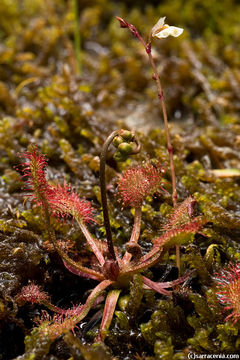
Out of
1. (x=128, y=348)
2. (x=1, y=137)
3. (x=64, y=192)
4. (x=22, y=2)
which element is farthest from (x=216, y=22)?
(x=128, y=348)

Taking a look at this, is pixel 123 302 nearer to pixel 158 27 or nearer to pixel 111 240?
pixel 111 240

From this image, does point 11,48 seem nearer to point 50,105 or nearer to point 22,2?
point 22,2

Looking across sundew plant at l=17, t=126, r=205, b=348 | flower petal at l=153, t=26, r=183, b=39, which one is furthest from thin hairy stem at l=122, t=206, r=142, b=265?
flower petal at l=153, t=26, r=183, b=39

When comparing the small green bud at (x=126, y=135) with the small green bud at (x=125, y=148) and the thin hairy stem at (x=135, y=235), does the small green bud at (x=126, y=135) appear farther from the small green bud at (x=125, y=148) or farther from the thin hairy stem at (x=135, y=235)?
the thin hairy stem at (x=135, y=235)

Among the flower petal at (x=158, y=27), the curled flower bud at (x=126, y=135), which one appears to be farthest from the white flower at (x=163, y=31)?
the curled flower bud at (x=126, y=135)

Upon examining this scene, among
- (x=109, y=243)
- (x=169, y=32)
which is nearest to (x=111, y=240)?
(x=109, y=243)

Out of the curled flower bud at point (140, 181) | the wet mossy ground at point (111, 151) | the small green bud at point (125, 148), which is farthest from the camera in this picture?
the curled flower bud at point (140, 181)
